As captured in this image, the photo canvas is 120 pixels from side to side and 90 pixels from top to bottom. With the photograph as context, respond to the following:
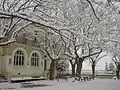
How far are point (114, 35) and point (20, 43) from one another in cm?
1591

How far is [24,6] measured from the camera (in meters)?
19.5

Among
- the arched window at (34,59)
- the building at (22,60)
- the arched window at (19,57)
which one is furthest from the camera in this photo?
the arched window at (34,59)

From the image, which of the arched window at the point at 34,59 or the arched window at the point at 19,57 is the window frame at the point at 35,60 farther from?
the arched window at the point at 19,57

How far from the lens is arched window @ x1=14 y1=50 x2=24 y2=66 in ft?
126

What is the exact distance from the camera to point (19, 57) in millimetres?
39156

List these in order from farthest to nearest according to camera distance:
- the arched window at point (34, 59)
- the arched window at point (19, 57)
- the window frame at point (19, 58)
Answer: the arched window at point (34, 59)
the arched window at point (19, 57)
the window frame at point (19, 58)

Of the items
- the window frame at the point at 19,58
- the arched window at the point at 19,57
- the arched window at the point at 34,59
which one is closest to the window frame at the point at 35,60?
the arched window at the point at 34,59

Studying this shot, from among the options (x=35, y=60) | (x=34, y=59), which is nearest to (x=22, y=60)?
(x=34, y=59)

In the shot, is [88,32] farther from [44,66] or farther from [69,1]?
[44,66]

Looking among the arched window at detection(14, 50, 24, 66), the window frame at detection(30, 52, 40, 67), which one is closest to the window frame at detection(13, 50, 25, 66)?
the arched window at detection(14, 50, 24, 66)

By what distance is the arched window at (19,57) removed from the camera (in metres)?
38.4

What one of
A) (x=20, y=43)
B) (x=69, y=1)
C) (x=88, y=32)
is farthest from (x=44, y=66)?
(x=69, y=1)

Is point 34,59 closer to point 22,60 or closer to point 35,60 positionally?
point 35,60

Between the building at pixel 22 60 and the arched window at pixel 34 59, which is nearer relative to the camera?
the building at pixel 22 60
